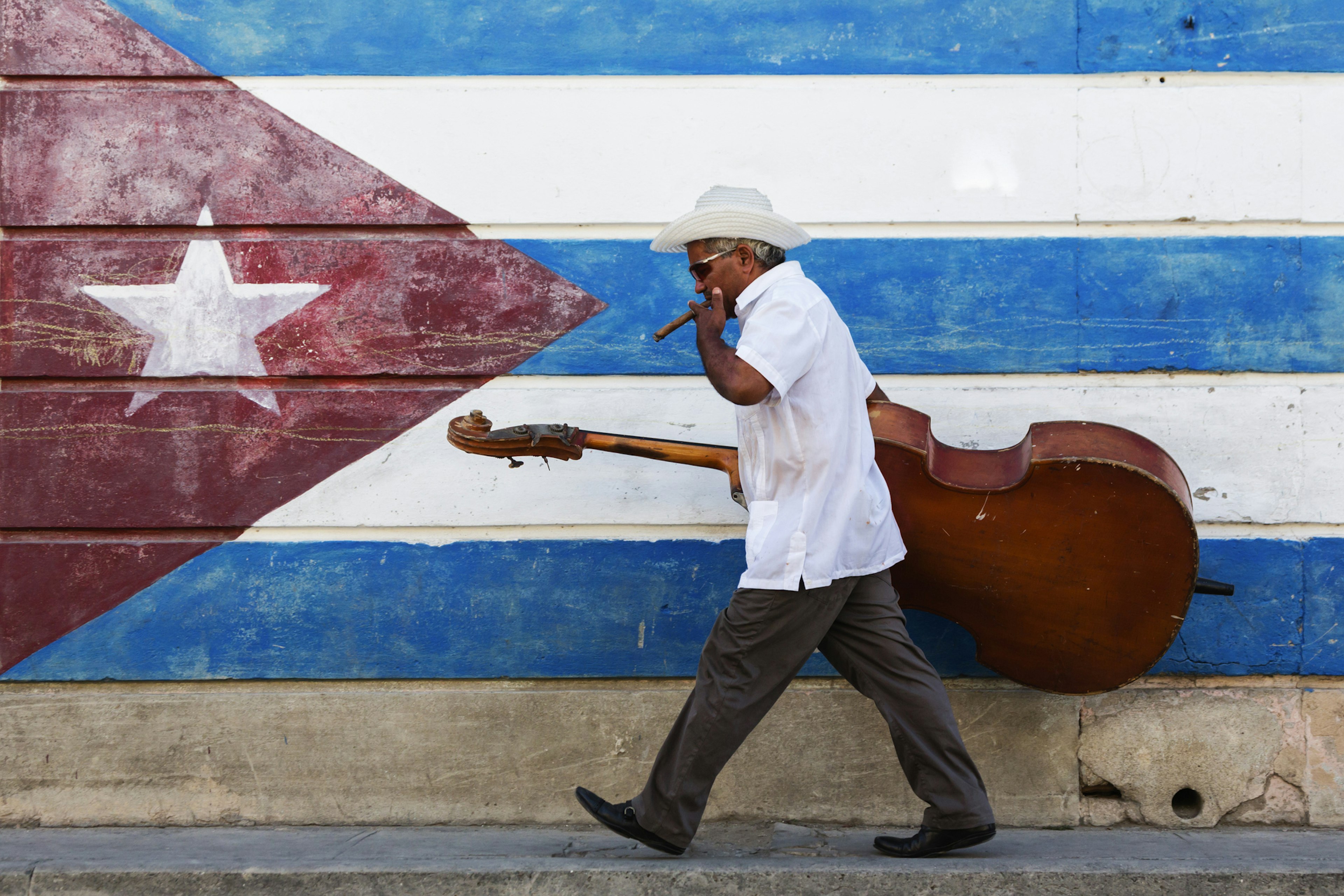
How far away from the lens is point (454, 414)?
3137 millimetres

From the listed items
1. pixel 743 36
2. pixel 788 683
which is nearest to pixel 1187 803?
pixel 788 683

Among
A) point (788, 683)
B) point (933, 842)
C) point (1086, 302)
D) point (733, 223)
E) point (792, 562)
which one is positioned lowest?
point (933, 842)

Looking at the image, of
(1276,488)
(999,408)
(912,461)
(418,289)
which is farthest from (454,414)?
(1276,488)

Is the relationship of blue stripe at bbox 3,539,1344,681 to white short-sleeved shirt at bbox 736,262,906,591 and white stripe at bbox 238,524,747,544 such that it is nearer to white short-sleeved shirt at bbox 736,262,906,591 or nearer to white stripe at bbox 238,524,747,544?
white stripe at bbox 238,524,747,544

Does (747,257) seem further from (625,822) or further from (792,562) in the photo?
(625,822)

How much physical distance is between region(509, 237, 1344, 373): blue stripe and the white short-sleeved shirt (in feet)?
2.31

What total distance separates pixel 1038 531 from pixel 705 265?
1.05 metres

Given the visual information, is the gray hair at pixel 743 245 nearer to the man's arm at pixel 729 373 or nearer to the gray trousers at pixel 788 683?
the man's arm at pixel 729 373

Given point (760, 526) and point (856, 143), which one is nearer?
point (760, 526)

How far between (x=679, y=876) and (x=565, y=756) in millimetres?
737

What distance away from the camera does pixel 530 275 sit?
315 cm

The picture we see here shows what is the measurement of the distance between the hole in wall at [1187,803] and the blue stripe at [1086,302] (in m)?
1.30

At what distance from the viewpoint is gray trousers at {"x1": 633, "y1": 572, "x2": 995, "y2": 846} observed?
2439 mm

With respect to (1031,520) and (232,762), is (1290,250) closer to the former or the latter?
(1031,520)
